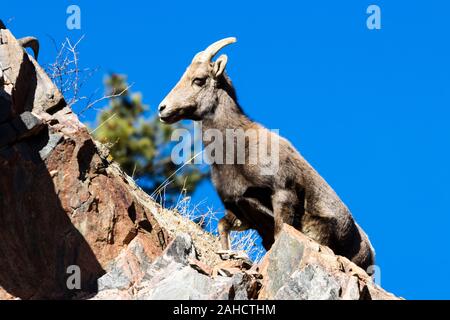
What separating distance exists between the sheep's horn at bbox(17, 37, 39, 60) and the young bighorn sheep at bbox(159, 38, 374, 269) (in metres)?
1.95

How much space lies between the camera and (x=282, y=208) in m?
15.6

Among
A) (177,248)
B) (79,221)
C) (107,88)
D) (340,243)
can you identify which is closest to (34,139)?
(79,221)

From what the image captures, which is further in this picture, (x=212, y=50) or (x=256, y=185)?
(x=212, y=50)

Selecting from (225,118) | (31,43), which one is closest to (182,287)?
(225,118)

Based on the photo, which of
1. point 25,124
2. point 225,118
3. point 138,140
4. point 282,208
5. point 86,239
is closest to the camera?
point 25,124

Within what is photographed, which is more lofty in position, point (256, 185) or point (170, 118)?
point (170, 118)

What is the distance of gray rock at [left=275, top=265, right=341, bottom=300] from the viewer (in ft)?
41.9

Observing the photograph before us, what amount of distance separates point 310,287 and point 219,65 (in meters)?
4.51

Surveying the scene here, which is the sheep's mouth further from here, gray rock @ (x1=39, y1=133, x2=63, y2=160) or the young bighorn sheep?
gray rock @ (x1=39, y1=133, x2=63, y2=160)

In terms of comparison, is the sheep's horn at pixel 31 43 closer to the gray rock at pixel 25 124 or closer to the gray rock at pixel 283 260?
the gray rock at pixel 25 124

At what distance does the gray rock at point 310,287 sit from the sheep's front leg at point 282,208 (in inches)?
95.4

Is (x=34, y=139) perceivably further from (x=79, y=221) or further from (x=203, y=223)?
(x=203, y=223)

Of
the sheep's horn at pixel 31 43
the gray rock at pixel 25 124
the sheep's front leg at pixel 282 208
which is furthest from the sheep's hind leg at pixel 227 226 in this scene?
the sheep's horn at pixel 31 43

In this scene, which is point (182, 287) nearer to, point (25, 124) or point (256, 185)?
point (25, 124)
